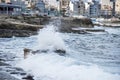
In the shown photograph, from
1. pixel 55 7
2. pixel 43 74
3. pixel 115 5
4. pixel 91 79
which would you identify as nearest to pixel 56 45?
pixel 43 74

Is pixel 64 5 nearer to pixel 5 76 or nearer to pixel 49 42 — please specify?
pixel 49 42

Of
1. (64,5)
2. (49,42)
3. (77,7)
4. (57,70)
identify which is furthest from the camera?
(77,7)

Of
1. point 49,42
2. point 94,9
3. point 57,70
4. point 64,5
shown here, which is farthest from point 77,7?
point 57,70

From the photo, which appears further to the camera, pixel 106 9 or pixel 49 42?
pixel 106 9

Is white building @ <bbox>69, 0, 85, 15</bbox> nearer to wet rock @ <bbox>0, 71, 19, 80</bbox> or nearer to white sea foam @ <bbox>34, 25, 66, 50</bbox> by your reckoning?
white sea foam @ <bbox>34, 25, 66, 50</bbox>

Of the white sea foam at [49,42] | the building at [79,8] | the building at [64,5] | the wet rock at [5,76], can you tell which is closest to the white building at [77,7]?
the building at [79,8]

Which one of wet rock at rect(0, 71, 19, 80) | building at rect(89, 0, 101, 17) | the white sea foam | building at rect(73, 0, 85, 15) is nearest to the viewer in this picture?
wet rock at rect(0, 71, 19, 80)

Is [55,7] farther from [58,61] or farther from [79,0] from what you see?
[58,61]

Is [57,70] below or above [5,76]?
above

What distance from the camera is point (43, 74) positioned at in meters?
16.4

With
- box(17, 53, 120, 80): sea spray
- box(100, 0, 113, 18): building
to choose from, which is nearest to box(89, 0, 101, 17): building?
box(100, 0, 113, 18): building

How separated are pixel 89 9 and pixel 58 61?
16049 cm

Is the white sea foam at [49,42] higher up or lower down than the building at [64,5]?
lower down

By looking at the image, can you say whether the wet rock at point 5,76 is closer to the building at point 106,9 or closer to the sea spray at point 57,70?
the sea spray at point 57,70
